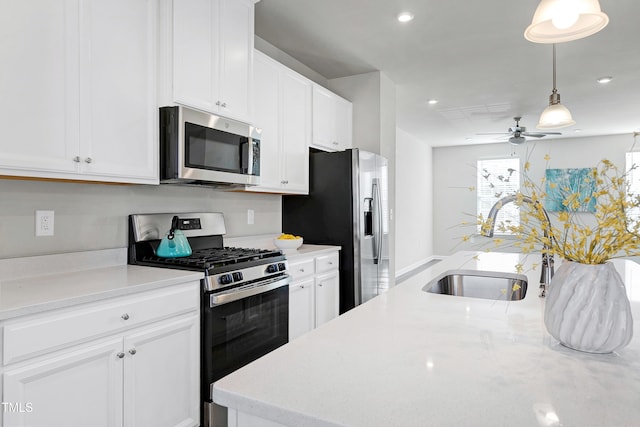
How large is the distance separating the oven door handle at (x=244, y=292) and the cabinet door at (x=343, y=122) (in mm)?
1823

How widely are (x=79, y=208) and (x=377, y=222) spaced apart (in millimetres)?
2402

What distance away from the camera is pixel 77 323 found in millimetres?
1486

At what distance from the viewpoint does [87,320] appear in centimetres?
152

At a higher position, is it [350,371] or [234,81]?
[234,81]

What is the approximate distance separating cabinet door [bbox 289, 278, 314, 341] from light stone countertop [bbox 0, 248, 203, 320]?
96 cm

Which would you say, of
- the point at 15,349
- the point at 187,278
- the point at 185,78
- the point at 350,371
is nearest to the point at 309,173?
the point at 185,78

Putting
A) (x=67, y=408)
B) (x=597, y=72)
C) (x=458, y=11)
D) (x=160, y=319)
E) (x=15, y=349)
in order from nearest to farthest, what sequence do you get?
1. (x=15, y=349)
2. (x=67, y=408)
3. (x=160, y=319)
4. (x=458, y=11)
5. (x=597, y=72)

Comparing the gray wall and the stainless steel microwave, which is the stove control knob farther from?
the gray wall

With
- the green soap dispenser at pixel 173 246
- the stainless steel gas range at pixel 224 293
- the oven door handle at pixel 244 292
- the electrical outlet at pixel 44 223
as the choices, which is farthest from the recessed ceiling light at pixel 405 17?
the electrical outlet at pixel 44 223

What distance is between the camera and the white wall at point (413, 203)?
7230 mm

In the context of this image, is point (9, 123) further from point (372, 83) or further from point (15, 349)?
point (372, 83)

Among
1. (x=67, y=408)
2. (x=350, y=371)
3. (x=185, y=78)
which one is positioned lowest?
(x=67, y=408)

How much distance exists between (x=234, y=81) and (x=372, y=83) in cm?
204

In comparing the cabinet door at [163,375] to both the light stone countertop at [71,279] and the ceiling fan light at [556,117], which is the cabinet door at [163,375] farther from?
the ceiling fan light at [556,117]
